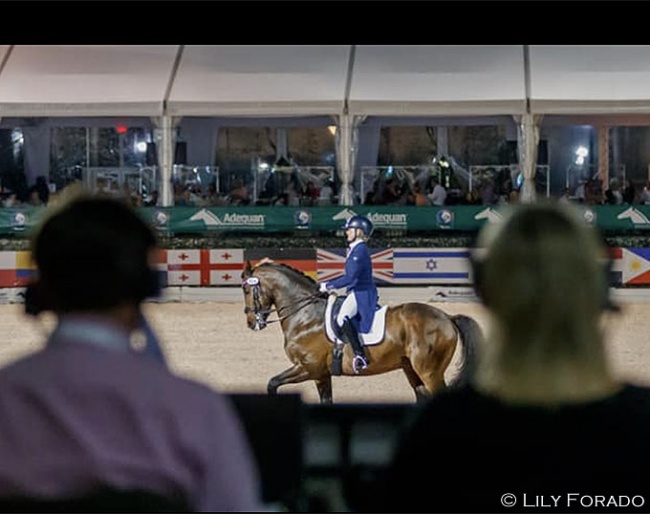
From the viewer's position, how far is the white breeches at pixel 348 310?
9.04m

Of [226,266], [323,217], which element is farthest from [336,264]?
[226,266]

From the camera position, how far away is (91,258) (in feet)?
6.00

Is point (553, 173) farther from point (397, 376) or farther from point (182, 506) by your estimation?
point (182, 506)

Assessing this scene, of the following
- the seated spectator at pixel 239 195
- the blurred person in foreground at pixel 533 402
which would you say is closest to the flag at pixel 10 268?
the seated spectator at pixel 239 195

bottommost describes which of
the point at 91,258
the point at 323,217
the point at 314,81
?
the point at 91,258

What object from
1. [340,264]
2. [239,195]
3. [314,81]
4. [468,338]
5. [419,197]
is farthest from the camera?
[239,195]

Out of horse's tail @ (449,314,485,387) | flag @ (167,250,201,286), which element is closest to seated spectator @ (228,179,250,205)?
flag @ (167,250,201,286)

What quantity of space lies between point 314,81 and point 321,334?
8503mm

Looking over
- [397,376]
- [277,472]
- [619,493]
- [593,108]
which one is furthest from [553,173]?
[619,493]

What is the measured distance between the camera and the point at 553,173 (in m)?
18.1

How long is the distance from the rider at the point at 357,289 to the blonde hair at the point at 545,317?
689 centimetres

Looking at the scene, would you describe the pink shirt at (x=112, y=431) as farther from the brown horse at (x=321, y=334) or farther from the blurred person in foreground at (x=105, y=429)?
the brown horse at (x=321, y=334)

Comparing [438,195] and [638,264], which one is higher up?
[438,195]

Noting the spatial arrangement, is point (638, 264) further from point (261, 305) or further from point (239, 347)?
point (261, 305)
